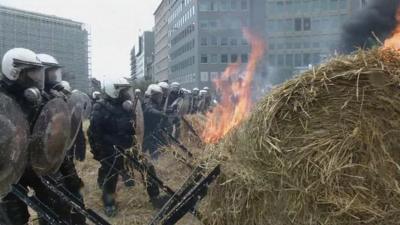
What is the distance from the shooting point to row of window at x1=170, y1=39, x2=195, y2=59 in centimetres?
7688

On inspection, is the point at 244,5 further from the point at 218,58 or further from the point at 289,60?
the point at 218,58

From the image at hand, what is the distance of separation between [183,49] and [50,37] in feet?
144

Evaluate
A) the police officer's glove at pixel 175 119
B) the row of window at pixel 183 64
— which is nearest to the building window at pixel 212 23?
the row of window at pixel 183 64

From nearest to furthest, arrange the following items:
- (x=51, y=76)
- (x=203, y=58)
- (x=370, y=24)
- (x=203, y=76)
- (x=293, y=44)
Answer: (x=51, y=76), (x=370, y=24), (x=293, y=44), (x=203, y=76), (x=203, y=58)

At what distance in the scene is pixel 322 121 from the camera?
11.6ft

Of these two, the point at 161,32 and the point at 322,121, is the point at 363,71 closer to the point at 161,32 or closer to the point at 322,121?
the point at 322,121

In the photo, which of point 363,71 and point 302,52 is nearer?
point 363,71

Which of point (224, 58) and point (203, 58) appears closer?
point (224, 58)

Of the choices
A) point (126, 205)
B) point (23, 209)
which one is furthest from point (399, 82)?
point (126, 205)

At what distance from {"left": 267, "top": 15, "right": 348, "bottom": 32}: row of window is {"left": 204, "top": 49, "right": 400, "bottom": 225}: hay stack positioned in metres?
28.0

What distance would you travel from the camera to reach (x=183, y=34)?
270 ft

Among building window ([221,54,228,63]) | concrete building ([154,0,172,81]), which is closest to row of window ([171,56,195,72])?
building window ([221,54,228,63])

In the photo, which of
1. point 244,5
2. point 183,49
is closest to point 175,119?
point 244,5

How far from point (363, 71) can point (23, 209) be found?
3514 millimetres
